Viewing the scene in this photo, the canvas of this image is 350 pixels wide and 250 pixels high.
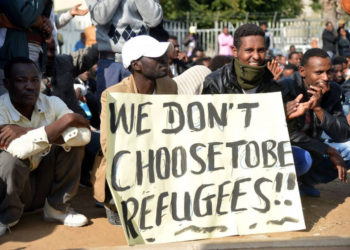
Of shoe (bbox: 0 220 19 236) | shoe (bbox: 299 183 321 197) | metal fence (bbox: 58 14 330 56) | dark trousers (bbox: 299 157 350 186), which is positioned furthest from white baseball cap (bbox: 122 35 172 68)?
metal fence (bbox: 58 14 330 56)

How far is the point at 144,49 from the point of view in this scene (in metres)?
4.36

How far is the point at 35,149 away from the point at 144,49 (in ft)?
3.79

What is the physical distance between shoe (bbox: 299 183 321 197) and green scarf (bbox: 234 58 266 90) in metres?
1.27

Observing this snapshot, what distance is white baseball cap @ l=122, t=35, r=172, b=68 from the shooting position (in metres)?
4.33

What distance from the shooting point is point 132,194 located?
3826 millimetres

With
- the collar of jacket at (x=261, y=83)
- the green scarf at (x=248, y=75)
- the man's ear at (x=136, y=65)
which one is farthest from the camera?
the collar of jacket at (x=261, y=83)

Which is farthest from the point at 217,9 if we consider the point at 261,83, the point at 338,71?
the point at 261,83

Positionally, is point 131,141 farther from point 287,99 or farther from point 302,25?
point 302,25

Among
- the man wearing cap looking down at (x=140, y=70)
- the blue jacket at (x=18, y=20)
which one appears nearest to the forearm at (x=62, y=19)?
the blue jacket at (x=18, y=20)

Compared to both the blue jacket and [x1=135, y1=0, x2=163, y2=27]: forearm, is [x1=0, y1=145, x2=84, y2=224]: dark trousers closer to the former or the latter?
the blue jacket

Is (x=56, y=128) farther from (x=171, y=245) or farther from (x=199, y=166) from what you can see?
(x=171, y=245)

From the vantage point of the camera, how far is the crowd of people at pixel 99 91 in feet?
13.5

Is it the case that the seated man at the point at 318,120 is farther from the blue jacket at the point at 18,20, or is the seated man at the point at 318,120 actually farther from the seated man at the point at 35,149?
the blue jacket at the point at 18,20

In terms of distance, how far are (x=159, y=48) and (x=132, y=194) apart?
121 cm
